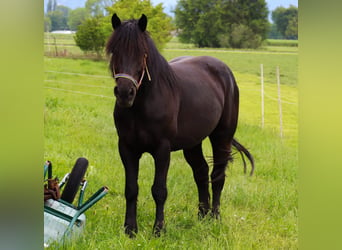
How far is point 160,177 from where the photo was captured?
3.49 m

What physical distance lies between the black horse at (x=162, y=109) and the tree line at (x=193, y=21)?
15.1 feet

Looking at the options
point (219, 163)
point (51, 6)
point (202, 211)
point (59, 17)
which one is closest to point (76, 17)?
point (59, 17)

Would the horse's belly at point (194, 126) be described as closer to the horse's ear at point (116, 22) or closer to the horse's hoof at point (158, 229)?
the horse's hoof at point (158, 229)

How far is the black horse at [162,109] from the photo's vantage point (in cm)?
301

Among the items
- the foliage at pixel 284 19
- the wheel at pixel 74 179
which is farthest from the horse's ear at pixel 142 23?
the foliage at pixel 284 19

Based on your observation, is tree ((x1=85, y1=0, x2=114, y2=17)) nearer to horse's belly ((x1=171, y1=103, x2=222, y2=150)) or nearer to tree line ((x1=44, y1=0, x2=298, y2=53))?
tree line ((x1=44, y1=0, x2=298, y2=53))

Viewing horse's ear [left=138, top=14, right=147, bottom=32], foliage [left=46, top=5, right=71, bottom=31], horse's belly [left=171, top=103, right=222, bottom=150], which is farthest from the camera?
foliage [left=46, top=5, right=71, bottom=31]

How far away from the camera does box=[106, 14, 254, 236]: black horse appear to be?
3010 mm

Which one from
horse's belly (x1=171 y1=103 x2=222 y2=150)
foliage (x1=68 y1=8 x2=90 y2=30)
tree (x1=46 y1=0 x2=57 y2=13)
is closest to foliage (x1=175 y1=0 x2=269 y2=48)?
foliage (x1=68 y1=8 x2=90 y2=30)

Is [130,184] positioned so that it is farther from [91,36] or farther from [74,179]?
[91,36]

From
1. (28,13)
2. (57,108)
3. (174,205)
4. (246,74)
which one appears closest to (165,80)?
(174,205)

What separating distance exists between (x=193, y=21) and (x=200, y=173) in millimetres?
7577

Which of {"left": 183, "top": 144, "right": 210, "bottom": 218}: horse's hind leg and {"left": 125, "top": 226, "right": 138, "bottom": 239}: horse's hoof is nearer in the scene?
{"left": 125, "top": 226, "right": 138, "bottom": 239}: horse's hoof

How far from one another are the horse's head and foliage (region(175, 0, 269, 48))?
6.59 metres
